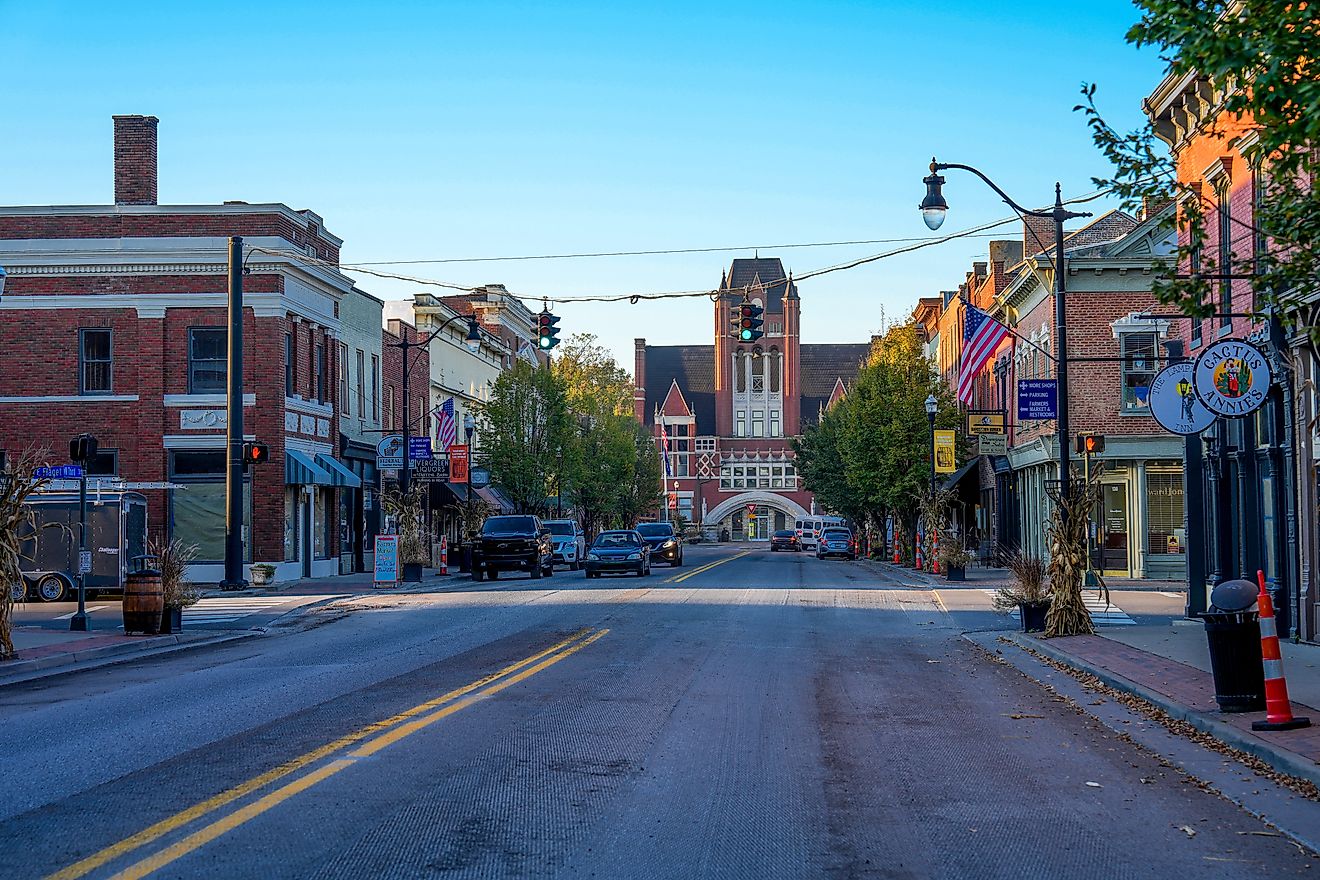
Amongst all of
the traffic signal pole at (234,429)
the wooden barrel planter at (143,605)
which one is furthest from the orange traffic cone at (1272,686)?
the traffic signal pole at (234,429)

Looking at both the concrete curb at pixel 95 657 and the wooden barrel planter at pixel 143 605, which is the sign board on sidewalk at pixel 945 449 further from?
the wooden barrel planter at pixel 143 605

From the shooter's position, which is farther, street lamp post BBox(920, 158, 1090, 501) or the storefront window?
the storefront window

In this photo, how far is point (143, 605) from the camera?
807 inches

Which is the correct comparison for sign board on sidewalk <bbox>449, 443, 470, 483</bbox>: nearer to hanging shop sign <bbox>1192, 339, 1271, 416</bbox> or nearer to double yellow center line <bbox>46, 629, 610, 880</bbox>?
double yellow center line <bbox>46, 629, 610, 880</bbox>

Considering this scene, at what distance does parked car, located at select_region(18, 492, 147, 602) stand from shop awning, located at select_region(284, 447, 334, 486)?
8.55 meters

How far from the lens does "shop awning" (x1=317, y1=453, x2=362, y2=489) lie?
138 feet

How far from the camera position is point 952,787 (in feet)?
29.7

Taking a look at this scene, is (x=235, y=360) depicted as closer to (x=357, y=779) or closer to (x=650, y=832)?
(x=357, y=779)

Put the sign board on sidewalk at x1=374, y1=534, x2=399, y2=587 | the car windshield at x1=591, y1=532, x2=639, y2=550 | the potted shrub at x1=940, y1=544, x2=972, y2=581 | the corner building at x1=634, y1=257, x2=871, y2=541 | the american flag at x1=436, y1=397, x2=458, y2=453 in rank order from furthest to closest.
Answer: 1. the corner building at x1=634, y1=257, x2=871, y2=541
2. the american flag at x1=436, y1=397, x2=458, y2=453
3. the car windshield at x1=591, y1=532, x2=639, y2=550
4. the potted shrub at x1=940, y1=544, x2=972, y2=581
5. the sign board on sidewalk at x1=374, y1=534, x2=399, y2=587

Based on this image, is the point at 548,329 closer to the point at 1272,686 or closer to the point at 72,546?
the point at 72,546

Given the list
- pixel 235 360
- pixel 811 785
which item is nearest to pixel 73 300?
pixel 235 360

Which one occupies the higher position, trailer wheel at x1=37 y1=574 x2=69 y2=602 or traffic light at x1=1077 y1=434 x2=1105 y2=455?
traffic light at x1=1077 y1=434 x2=1105 y2=455

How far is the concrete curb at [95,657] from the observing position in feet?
52.9

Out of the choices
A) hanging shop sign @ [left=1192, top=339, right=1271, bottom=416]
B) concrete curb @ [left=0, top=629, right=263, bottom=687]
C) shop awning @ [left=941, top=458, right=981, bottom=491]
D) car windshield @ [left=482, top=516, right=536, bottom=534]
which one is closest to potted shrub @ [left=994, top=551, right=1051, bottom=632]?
hanging shop sign @ [left=1192, top=339, right=1271, bottom=416]
